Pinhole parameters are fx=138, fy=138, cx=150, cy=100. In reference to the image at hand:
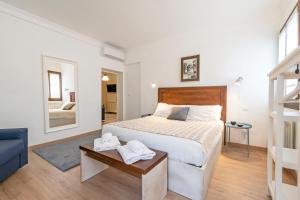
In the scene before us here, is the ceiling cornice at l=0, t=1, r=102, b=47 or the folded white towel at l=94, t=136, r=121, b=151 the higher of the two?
the ceiling cornice at l=0, t=1, r=102, b=47

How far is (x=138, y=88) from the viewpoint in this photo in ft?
15.6

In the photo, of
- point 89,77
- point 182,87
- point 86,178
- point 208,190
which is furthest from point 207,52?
point 86,178

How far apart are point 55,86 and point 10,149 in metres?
2.43

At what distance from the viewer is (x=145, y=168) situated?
128cm

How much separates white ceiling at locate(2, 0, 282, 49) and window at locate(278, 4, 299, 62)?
50 centimetres

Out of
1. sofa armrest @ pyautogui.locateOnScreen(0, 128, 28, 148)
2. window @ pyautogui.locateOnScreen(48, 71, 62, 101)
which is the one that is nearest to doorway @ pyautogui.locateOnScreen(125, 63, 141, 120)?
window @ pyautogui.locateOnScreen(48, 71, 62, 101)

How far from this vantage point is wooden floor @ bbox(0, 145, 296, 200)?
5.20ft

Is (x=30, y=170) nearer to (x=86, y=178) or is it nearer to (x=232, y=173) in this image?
(x=86, y=178)

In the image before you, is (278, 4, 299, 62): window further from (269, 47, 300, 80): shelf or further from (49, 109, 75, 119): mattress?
(49, 109, 75, 119): mattress

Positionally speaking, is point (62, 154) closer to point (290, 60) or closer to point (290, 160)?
point (290, 160)

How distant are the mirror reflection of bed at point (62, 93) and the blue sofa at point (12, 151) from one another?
149cm

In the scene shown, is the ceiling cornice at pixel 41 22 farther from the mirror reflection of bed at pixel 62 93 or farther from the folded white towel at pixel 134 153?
the folded white towel at pixel 134 153

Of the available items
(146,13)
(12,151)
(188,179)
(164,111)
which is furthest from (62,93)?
(188,179)

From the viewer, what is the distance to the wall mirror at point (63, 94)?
11.7 feet
